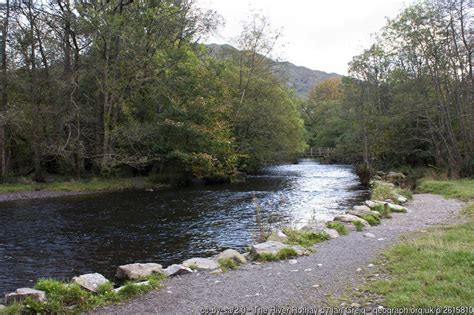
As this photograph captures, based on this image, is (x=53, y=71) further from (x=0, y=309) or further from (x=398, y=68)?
(x=398, y=68)

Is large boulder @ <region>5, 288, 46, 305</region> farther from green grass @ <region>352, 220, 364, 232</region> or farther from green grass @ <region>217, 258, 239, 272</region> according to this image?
green grass @ <region>352, 220, 364, 232</region>

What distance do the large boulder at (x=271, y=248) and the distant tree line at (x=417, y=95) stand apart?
21330 millimetres

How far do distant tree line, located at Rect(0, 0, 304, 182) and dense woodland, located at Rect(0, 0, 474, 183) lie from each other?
97 mm

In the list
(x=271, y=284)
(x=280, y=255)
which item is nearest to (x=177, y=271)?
(x=271, y=284)

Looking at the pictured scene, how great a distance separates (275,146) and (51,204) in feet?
79.9

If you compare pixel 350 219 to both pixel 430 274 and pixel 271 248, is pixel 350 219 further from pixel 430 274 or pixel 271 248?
pixel 430 274

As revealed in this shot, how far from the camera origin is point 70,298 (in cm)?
639

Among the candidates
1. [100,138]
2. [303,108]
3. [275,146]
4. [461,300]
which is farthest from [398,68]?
[303,108]

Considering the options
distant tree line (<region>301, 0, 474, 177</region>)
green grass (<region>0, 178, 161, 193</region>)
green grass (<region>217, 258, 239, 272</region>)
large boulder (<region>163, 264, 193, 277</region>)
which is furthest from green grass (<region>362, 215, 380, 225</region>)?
green grass (<region>0, 178, 161, 193</region>)

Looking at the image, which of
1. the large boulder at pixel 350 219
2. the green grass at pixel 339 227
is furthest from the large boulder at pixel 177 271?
the large boulder at pixel 350 219

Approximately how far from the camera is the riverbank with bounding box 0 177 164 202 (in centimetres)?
2373

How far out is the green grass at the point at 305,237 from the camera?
1019cm

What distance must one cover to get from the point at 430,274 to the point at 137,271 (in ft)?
18.0

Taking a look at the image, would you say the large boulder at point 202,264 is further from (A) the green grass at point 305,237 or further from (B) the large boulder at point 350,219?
(B) the large boulder at point 350,219
